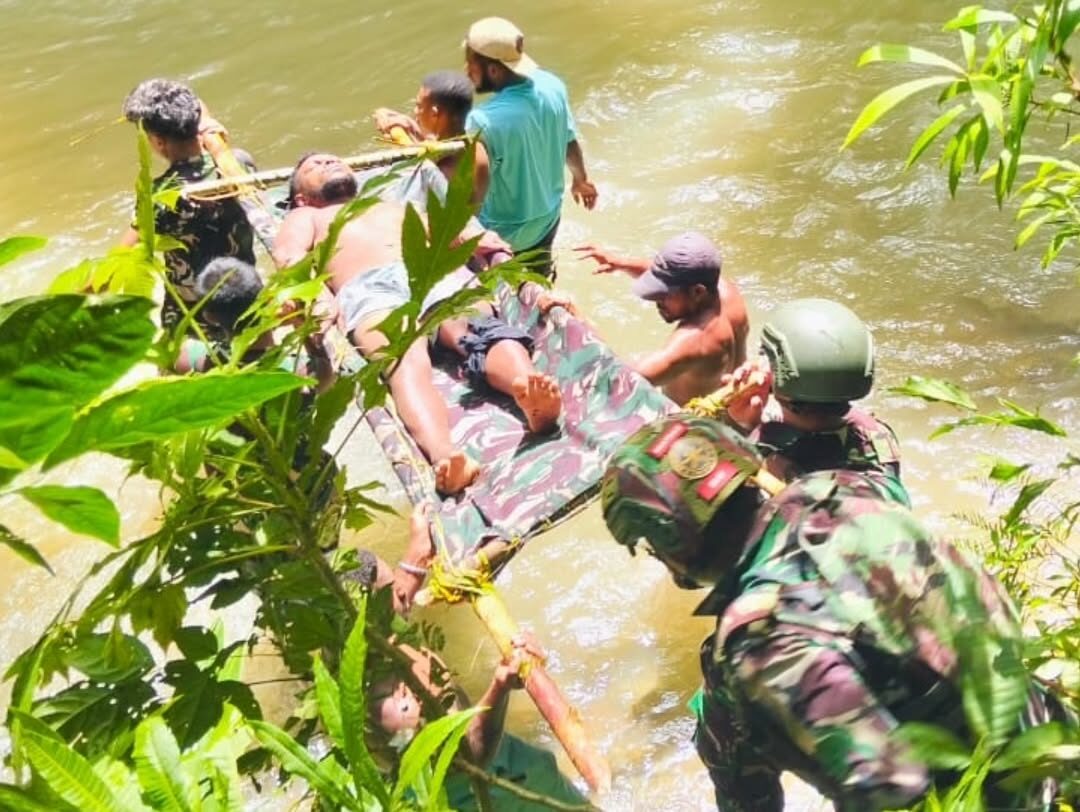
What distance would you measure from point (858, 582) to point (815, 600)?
8 cm

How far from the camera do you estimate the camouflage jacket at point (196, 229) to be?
12.9ft

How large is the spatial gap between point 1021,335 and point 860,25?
3850 millimetres

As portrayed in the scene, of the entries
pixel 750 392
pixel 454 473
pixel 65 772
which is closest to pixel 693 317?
pixel 750 392

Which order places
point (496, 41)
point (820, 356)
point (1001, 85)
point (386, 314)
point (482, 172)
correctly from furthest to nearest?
point (482, 172) < point (496, 41) < point (386, 314) < point (820, 356) < point (1001, 85)

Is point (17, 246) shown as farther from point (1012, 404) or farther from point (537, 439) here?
point (537, 439)

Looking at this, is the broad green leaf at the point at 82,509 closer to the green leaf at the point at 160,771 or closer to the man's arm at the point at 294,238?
the green leaf at the point at 160,771

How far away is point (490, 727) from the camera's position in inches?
86.0

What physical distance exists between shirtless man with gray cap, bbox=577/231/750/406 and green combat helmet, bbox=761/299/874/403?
867 millimetres

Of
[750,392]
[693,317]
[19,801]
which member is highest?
[19,801]

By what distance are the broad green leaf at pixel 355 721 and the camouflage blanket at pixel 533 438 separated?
2127 millimetres

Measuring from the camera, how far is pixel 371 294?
3.99m

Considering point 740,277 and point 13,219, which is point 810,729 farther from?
point 13,219

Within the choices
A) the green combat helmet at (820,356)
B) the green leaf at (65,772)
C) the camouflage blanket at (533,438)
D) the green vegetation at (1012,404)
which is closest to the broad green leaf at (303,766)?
the green leaf at (65,772)

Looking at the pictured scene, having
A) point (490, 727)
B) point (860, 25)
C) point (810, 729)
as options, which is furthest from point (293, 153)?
point (810, 729)
